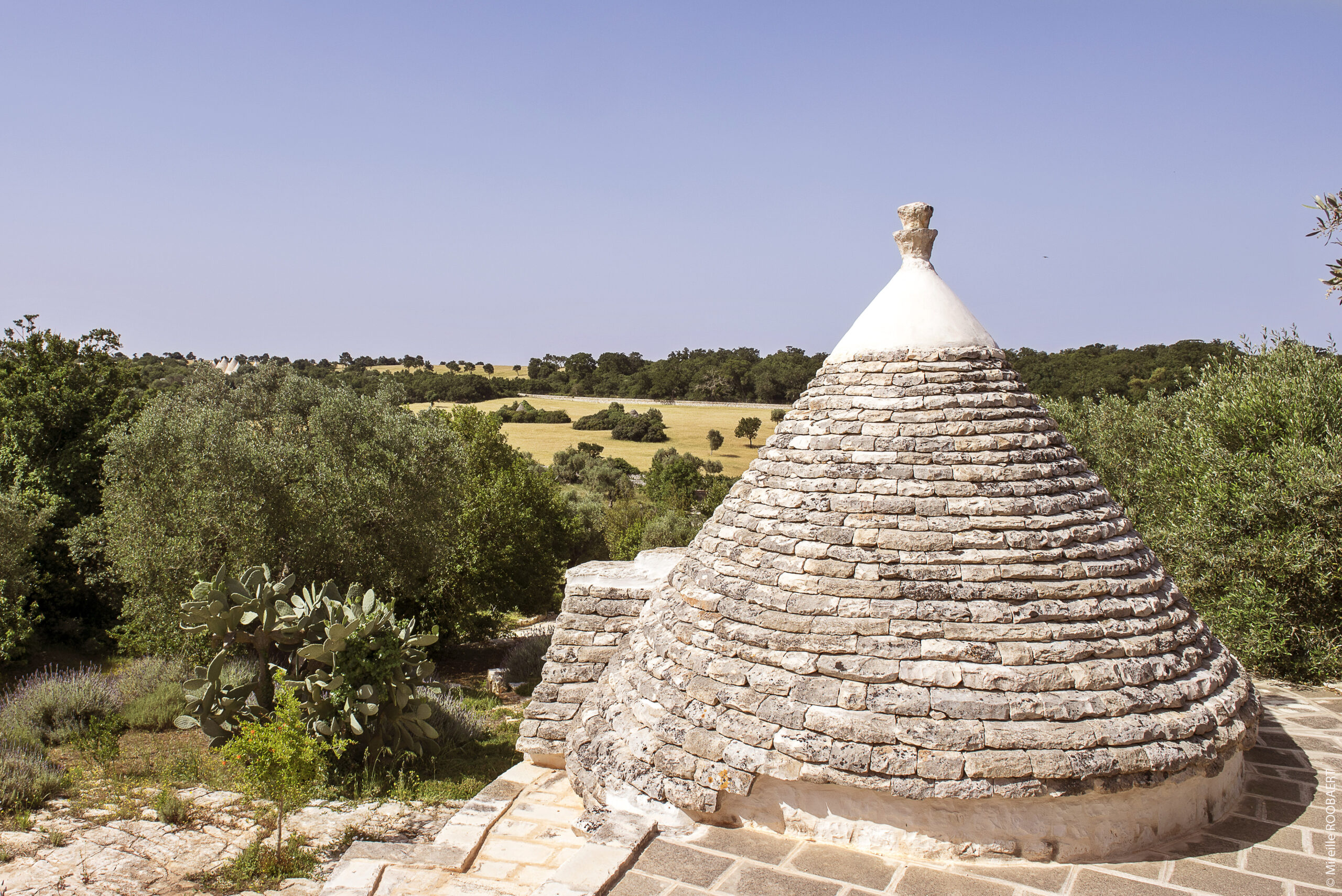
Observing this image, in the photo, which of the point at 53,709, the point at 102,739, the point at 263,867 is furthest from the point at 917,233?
the point at 53,709

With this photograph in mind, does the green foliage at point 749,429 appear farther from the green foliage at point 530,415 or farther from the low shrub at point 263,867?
the low shrub at point 263,867

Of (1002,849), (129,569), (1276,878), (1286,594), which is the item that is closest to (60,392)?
(129,569)

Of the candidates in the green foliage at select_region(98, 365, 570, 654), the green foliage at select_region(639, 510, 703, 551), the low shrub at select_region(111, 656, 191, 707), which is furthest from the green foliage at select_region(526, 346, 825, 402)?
the low shrub at select_region(111, 656, 191, 707)

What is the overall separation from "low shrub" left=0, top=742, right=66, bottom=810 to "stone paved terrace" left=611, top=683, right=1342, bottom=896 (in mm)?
8752

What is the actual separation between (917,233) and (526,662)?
45.7ft

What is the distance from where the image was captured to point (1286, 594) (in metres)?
11.8

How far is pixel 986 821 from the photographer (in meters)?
5.29

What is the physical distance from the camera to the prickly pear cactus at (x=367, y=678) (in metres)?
10.3

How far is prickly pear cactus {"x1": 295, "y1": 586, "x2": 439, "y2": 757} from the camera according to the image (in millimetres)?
10266

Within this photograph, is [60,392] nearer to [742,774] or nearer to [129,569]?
[129,569]

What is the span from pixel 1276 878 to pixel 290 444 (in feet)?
52.1

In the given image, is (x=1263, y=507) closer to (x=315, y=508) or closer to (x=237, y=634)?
(x=237, y=634)

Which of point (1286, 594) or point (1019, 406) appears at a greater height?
point (1019, 406)

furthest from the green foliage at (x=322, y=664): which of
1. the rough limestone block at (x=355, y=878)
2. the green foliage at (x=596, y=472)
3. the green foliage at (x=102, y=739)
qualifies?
the green foliage at (x=596, y=472)
